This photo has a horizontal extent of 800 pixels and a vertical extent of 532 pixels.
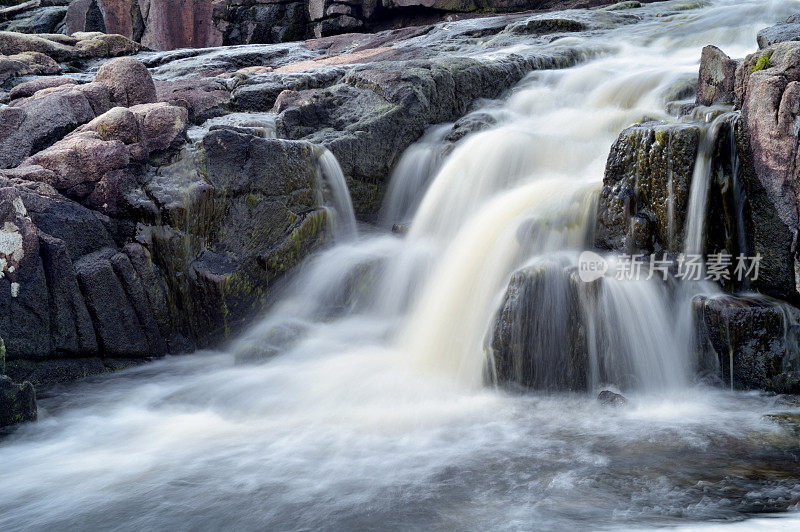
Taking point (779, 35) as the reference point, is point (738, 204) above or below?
below

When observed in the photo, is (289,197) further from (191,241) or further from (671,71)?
(671,71)

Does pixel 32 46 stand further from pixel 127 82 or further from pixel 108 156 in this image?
pixel 108 156

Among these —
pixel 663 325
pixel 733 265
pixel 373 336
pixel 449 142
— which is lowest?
pixel 373 336

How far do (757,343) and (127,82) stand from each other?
24.9 ft

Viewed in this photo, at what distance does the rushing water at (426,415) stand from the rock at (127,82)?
2.75 metres

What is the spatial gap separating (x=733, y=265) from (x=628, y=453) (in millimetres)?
2265

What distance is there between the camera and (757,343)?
4.92 meters

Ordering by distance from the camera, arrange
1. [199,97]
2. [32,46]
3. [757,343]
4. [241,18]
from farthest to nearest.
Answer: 1. [241,18]
2. [32,46]
3. [199,97]
4. [757,343]

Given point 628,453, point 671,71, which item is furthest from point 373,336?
point 671,71

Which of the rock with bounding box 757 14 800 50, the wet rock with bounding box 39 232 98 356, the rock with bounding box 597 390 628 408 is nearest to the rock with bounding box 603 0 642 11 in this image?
the rock with bounding box 757 14 800 50

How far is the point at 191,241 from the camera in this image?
675 centimetres

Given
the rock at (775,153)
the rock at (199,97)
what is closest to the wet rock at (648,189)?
the rock at (775,153)

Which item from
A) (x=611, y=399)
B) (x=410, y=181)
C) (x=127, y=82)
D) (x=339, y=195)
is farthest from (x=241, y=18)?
(x=611, y=399)

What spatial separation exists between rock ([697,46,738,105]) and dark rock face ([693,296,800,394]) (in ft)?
8.32
